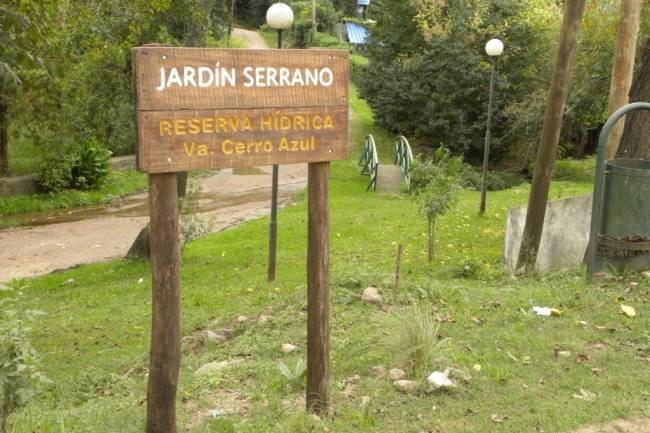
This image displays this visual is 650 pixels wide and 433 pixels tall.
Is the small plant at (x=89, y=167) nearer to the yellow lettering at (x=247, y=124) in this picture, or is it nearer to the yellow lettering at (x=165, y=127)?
the yellow lettering at (x=247, y=124)

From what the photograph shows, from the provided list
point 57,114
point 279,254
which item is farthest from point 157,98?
point 57,114

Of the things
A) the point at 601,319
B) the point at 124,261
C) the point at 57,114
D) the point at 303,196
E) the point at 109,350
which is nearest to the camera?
the point at 601,319

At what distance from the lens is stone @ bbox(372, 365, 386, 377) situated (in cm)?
507

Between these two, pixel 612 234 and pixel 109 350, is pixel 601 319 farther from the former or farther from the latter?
pixel 109 350

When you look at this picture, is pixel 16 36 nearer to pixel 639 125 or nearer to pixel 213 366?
pixel 213 366

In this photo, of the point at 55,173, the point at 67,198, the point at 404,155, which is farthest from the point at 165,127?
the point at 404,155

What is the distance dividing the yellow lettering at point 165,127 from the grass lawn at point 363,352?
1461mm

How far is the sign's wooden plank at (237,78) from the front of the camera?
3723mm

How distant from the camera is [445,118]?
25812mm

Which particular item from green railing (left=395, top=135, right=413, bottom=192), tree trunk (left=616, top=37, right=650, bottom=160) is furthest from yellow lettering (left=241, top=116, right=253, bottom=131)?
green railing (left=395, top=135, right=413, bottom=192)

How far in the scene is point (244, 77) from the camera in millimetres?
4039

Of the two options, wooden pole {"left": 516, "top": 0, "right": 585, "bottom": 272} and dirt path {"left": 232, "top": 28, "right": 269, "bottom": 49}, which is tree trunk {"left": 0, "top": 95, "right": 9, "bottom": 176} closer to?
wooden pole {"left": 516, "top": 0, "right": 585, "bottom": 272}

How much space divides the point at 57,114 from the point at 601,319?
1525 cm

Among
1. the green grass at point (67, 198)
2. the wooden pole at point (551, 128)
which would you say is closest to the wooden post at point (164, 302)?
the wooden pole at point (551, 128)
